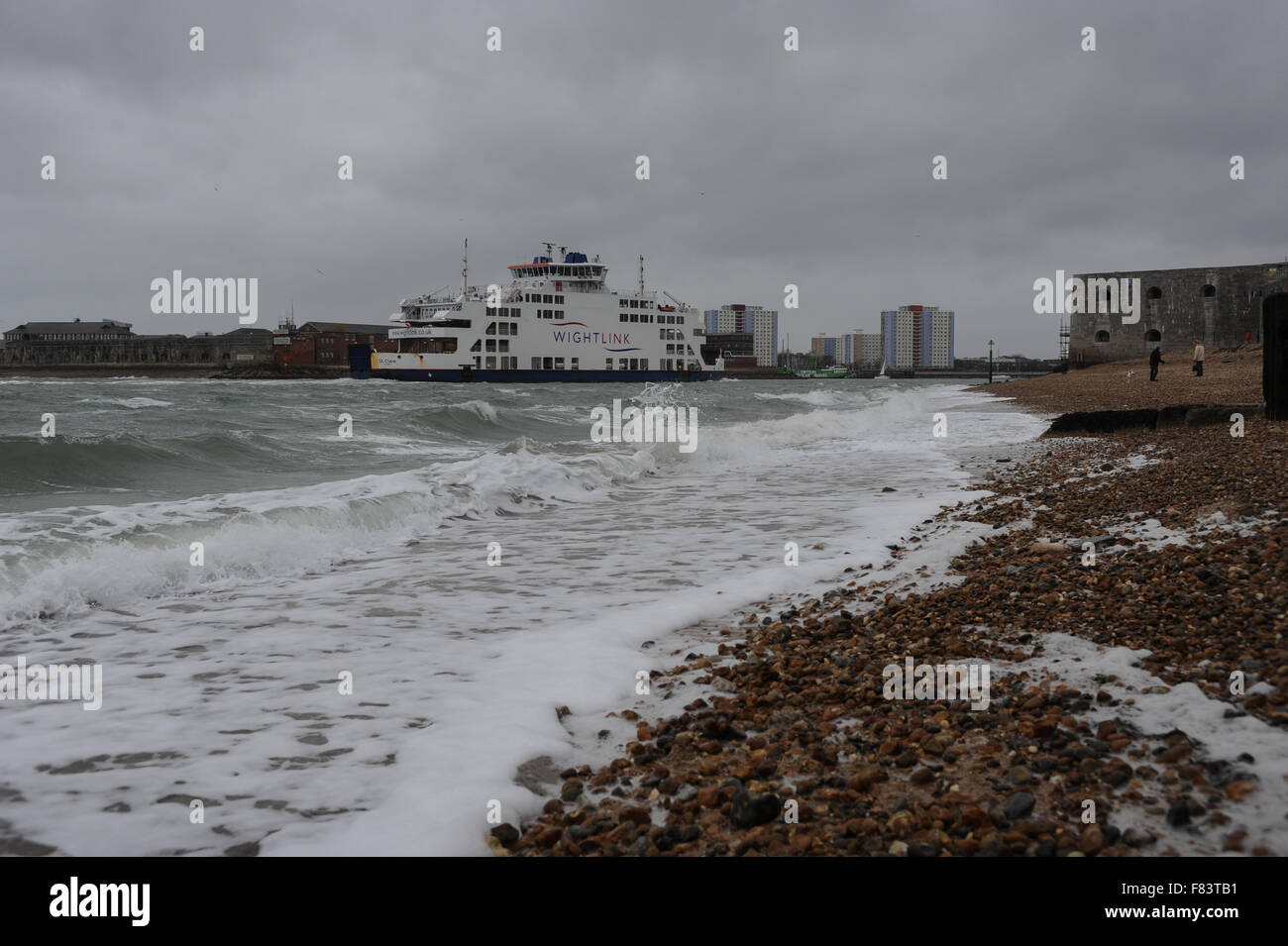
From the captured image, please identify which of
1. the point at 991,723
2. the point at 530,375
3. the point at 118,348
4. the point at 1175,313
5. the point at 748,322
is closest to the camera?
the point at 991,723

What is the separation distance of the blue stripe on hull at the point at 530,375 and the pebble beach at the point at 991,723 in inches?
2628

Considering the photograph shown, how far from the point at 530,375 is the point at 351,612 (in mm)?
67547

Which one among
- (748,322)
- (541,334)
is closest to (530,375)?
(541,334)

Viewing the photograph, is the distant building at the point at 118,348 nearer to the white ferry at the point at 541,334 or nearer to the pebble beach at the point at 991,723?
the white ferry at the point at 541,334

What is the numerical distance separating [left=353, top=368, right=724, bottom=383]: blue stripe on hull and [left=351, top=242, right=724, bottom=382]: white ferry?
81mm

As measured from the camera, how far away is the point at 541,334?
73.0m

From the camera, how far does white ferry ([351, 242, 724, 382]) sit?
230 feet

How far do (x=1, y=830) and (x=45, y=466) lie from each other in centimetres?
1258

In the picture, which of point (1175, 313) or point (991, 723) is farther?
point (1175, 313)

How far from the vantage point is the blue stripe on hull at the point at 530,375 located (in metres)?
70.2

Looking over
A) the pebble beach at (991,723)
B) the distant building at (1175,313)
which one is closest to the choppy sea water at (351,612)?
the pebble beach at (991,723)

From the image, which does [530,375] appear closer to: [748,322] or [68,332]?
[68,332]

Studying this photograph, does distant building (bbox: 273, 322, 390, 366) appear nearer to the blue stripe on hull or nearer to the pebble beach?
the blue stripe on hull
